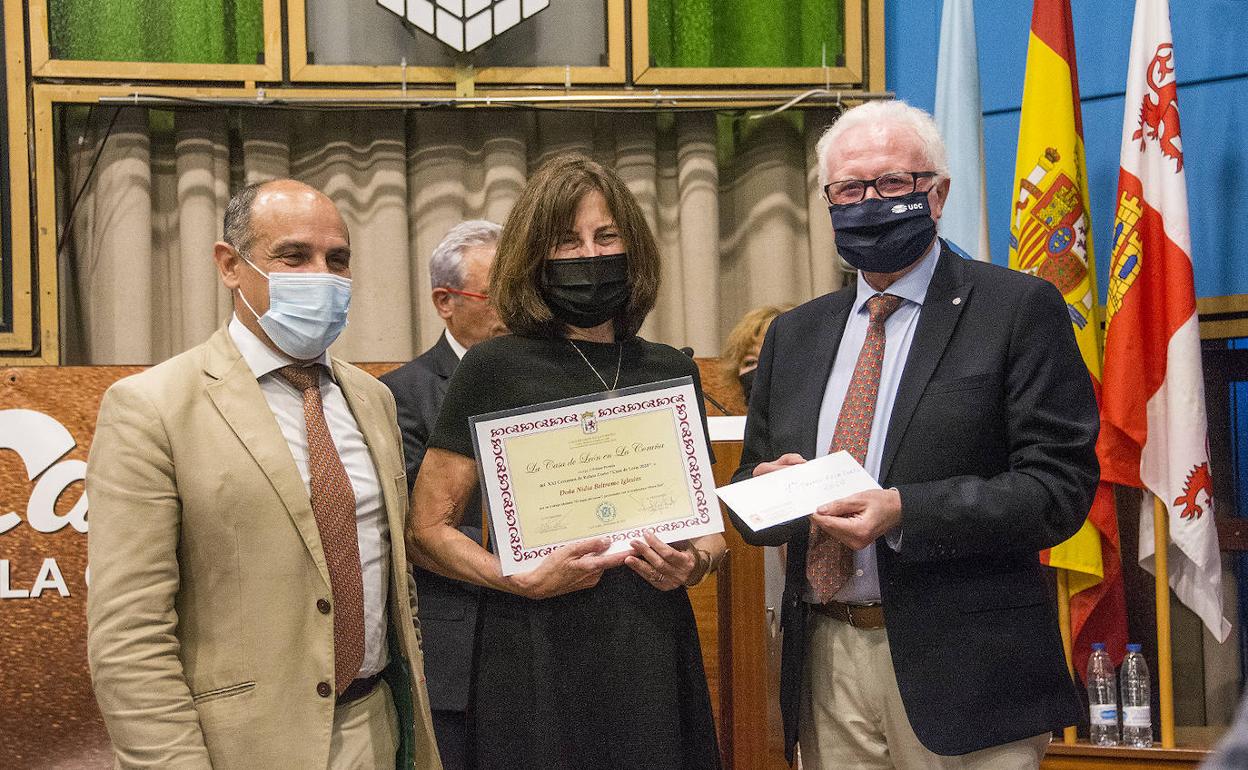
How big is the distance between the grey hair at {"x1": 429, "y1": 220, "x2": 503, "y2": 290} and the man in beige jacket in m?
1.33

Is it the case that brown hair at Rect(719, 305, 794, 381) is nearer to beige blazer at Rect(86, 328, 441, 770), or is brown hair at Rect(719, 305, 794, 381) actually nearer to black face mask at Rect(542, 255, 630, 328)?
black face mask at Rect(542, 255, 630, 328)

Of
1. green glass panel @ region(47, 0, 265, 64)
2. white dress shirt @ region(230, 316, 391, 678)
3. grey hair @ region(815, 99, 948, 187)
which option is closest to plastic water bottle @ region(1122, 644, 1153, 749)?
grey hair @ region(815, 99, 948, 187)

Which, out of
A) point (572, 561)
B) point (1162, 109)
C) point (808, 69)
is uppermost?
point (808, 69)

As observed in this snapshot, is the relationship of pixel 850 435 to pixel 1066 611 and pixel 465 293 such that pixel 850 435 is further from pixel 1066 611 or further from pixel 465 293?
pixel 1066 611

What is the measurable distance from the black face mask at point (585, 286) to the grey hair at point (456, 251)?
4.33 ft

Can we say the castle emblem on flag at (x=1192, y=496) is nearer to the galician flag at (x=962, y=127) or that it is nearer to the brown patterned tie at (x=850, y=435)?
the galician flag at (x=962, y=127)

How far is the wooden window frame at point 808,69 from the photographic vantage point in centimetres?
473

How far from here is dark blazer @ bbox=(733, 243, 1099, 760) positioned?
6.53 ft

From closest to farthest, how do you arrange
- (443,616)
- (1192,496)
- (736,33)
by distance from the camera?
(443,616), (1192,496), (736,33)

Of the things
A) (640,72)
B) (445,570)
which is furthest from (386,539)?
(640,72)

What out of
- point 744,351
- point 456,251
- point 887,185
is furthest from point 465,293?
point 887,185

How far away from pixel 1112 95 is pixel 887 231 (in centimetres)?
263

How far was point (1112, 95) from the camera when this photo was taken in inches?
173

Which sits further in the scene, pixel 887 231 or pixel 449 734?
pixel 449 734
